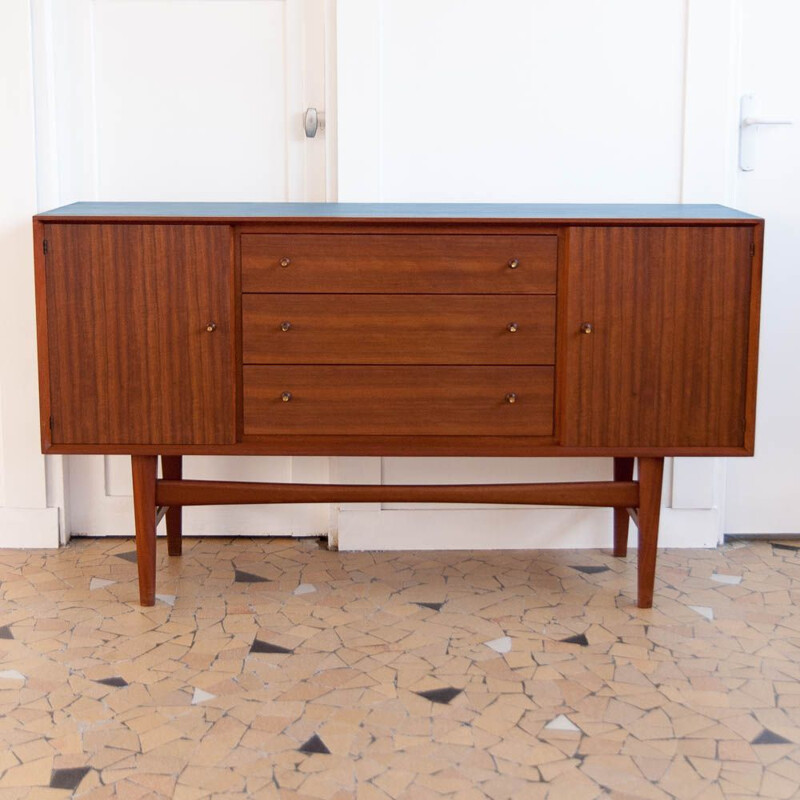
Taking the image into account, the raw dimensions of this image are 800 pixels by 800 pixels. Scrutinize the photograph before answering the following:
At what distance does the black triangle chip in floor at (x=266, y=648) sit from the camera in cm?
257

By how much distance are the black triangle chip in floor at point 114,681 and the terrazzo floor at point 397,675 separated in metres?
0.01

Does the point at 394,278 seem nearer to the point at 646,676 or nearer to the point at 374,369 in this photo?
the point at 374,369

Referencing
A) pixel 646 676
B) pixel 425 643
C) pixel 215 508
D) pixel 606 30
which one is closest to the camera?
pixel 646 676

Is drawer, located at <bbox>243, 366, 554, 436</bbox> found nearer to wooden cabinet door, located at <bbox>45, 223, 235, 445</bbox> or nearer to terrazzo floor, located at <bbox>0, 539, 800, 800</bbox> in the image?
wooden cabinet door, located at <bbox>45, 223, 235, 445</bbox>

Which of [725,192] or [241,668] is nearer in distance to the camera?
[241,668]

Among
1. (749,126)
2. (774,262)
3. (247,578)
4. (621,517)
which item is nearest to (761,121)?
(749,126)

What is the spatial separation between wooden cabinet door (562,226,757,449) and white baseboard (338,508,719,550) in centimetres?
64

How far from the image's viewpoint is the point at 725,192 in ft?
10.5

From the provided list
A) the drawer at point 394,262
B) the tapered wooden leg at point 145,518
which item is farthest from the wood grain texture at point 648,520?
the tapered wooden leg at point 145,518

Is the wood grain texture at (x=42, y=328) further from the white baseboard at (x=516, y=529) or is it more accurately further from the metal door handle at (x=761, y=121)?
the metal door handle at (x=761, y=121)

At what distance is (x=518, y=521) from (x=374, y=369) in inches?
33.6

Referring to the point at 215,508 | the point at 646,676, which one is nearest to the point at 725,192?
the point at 646,676

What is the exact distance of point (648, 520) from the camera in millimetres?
2828

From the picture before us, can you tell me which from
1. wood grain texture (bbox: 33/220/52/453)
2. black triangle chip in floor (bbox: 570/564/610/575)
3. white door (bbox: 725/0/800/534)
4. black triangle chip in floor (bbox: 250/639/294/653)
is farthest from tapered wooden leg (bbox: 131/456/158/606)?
white door (bbox: 725/0/800/534)
